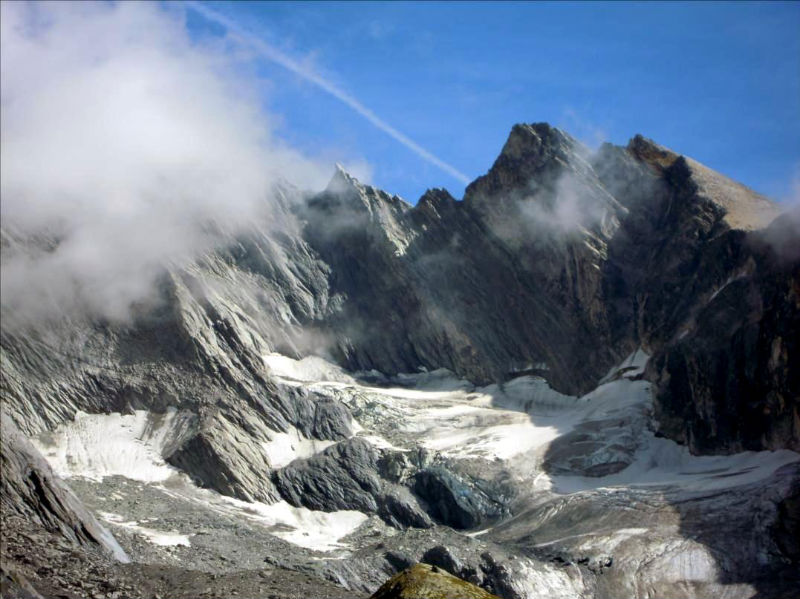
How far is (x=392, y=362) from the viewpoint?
141m

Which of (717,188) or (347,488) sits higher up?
(717,188)

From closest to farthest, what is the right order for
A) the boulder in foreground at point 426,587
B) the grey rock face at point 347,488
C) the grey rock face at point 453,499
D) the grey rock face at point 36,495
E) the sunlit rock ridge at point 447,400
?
the boulder in foreground at point 426,587
the grey rock face at point 36,495
the sunlit rock ridge at point 447,400
the grey rock face at point 347,488
the grey rock face at point 453,499

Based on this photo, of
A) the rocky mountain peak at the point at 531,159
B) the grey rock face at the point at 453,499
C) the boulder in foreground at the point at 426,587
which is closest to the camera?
the boulder in foreground at the point at 426,587

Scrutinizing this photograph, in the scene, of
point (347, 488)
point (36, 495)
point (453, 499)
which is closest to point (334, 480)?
point (347, 488)

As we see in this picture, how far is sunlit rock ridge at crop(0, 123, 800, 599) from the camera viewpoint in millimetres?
78125

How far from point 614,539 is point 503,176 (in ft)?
251

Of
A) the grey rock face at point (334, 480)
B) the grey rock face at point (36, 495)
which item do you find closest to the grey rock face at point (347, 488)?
the grey rock face at point (334, 480)

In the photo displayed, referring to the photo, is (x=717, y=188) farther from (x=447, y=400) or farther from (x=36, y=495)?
(x=36, y=495)

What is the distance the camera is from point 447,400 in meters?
132

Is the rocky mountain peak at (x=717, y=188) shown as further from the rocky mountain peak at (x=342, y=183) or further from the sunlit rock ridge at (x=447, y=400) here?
the rocky mountain peak at (x=342, y=183)

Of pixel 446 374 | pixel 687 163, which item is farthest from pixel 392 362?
pixel 687 163

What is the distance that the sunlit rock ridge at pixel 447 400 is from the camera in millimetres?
78125

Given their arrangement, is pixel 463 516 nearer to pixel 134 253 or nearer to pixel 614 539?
pixel 614 539

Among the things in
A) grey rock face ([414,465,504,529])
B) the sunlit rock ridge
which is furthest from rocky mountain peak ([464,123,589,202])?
grey rock face ([414,465,504,529])
